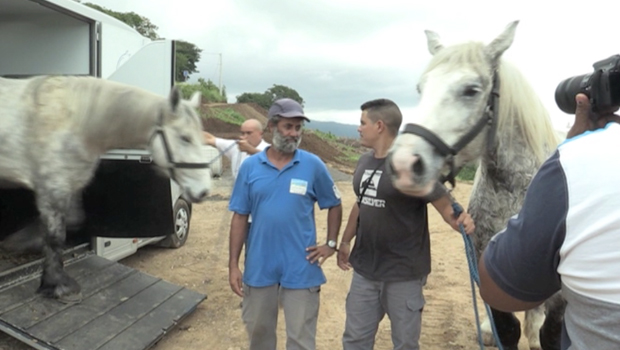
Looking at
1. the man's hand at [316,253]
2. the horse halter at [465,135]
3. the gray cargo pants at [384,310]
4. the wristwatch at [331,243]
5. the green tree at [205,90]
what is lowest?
the gray cargo pants at [384,310]

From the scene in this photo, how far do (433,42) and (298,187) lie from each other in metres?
1.17

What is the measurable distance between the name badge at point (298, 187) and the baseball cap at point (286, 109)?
42 cm

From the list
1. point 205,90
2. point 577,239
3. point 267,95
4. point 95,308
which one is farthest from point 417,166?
point 267,95

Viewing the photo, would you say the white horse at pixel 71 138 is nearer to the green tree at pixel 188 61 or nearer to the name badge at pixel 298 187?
the name badge at pixel 298 187

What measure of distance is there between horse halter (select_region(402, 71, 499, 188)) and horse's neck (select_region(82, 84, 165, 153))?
2486 millimetres

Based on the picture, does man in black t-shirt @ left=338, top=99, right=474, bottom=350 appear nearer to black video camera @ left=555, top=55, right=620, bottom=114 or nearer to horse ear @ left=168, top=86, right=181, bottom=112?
black video camera @ left=555, top=55, right=620, bottom=114

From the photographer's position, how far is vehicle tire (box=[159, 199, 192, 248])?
6688 millimetres

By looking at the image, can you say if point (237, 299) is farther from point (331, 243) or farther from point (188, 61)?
point (188, 61)

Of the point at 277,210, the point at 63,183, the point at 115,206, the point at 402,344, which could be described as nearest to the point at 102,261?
the point at 115,206

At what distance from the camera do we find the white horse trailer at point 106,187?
4004 millimetres

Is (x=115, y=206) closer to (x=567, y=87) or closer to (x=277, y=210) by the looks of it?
(x=277, y=210)

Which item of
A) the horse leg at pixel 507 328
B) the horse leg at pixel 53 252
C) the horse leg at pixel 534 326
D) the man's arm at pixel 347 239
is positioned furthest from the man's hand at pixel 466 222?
the horse leg at pixel 53 252

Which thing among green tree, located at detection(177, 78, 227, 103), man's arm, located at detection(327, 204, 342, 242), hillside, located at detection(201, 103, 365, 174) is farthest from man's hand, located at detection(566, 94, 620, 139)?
green tree, located at detection(177, 78, 227, 103)

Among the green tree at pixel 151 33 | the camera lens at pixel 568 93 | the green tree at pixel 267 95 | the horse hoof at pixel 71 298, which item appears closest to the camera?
the camera lens at pixel 568 93
